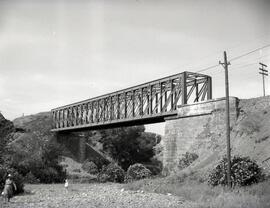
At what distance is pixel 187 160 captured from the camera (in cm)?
2884

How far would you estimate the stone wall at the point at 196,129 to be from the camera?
28.3 meters

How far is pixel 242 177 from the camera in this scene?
19297mm

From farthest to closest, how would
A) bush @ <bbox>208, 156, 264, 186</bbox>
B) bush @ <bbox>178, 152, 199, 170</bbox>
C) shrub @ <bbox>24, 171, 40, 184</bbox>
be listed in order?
shrub @ <bbox>24, 171, 40, 184</bbox> → bush @ <bbox>178, 152, 199, 170</bbox> → bush @ <bbox>208, 156, 264, 186</bbox>

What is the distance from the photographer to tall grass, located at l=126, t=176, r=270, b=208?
48.8ft

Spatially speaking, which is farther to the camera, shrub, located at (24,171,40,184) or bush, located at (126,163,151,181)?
shrub, located at (24,171,40,184)

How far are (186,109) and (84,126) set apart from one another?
28.8 metres

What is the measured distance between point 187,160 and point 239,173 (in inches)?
369

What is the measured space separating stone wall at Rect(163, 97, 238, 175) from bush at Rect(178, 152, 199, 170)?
0.55 meters

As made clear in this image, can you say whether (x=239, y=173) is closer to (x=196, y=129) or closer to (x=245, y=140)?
(x=245, y=140)

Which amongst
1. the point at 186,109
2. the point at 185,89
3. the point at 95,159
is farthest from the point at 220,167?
the point at 95,159

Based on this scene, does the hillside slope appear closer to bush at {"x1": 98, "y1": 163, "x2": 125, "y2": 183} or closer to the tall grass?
the tall grass

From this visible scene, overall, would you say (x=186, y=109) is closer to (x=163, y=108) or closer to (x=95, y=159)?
(x=163, y=108)

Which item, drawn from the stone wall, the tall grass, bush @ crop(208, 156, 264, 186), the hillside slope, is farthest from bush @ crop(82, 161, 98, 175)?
bush @ crop(208, 156, 264, 186)

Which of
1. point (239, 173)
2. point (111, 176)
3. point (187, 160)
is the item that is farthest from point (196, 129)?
point (111, 176)
